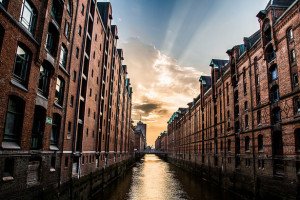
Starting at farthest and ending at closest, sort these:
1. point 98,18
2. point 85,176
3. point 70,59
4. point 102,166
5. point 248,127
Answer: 1. point 102,166
2. point 98,18
3. point 248,127
4. point 85,176
5. point 70,59

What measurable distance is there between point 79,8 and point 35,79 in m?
11.2

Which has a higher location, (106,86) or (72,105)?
(106,86)

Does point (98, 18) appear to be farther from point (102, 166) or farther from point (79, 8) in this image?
point (102, 166)

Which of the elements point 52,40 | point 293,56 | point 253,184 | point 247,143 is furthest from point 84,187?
point 293,56

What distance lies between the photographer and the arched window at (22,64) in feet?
40.0

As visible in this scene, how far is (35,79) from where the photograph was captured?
44.6 feet

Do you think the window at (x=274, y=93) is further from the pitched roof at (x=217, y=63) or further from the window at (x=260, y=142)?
the pitched roof at (x=217, y=63)

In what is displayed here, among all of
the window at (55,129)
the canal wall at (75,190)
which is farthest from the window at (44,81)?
the canal wall at (75,190)

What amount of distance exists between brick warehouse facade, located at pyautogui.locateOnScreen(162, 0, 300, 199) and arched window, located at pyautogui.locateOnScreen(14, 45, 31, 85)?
60.3 feet

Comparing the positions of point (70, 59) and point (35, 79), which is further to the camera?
point (70, 59)

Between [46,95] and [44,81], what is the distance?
0.95m

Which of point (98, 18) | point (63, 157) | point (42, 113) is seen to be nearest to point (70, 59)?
point (42, 113)

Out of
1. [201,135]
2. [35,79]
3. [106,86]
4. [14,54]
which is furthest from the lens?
[201,135]

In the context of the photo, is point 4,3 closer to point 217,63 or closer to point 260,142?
point 260,142
